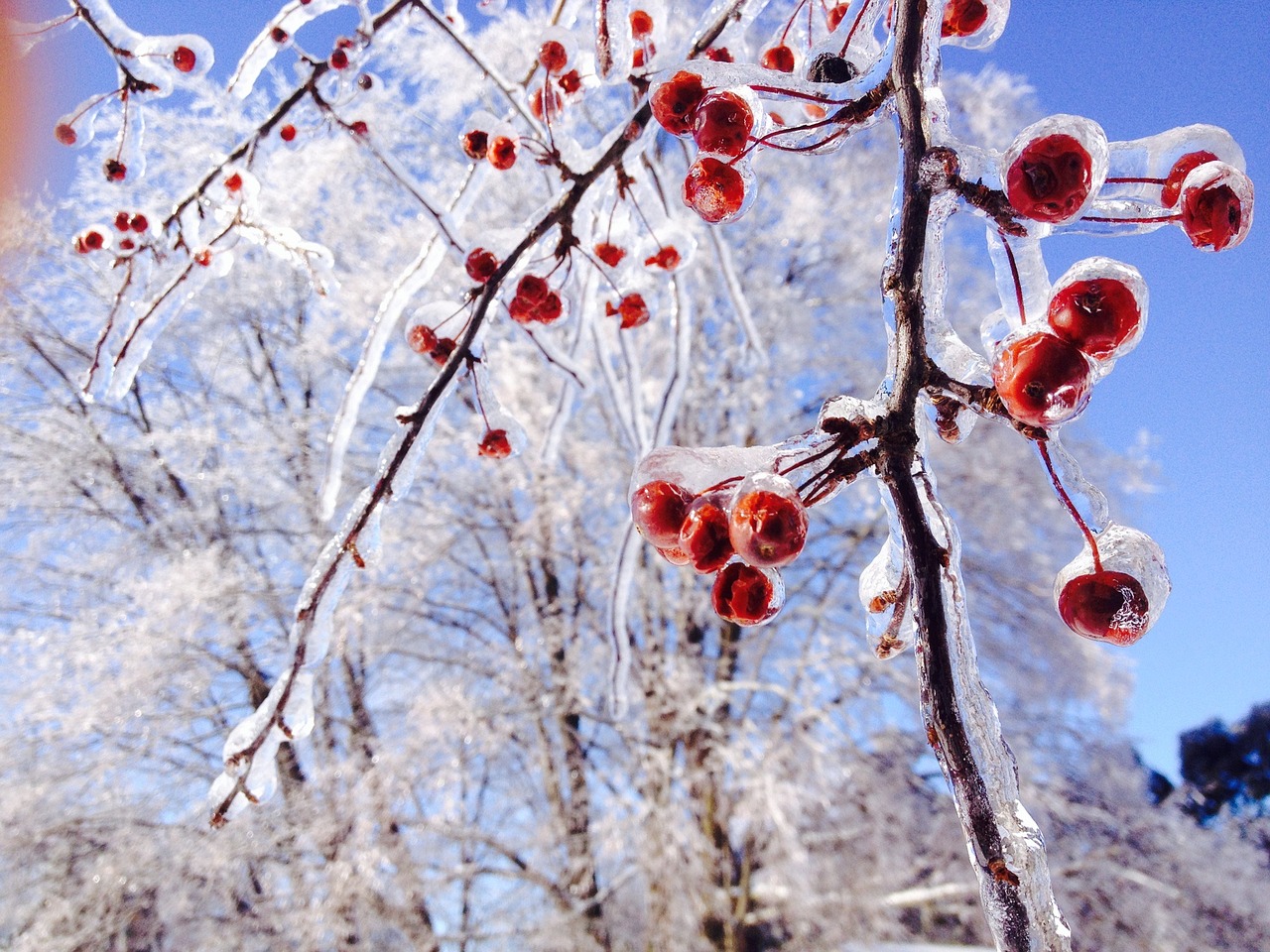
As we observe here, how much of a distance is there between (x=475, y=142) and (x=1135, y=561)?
3.32 ft

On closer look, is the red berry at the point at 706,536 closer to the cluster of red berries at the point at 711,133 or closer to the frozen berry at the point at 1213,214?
the cluster of red berries at the point at 711,133

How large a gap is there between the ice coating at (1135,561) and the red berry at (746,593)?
0.18m

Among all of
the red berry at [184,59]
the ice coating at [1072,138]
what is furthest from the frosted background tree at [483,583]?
the ice coating at [1072,138]

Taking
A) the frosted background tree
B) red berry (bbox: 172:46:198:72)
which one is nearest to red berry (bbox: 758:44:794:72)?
the frosted background tree

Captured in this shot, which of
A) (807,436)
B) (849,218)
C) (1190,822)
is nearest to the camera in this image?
(807,436)

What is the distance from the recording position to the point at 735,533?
46 centimetres

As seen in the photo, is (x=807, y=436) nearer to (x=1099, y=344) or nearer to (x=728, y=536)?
(x=728, y=536)

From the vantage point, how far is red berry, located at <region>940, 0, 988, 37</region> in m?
0.76

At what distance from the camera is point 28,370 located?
630cm

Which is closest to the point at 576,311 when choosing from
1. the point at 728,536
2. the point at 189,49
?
the point at 189,49

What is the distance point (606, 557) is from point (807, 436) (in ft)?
17.4

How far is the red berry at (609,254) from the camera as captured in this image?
1.31 meters

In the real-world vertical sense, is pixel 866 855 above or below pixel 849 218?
below

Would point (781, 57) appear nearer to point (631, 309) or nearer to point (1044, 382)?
point (631, 309)
